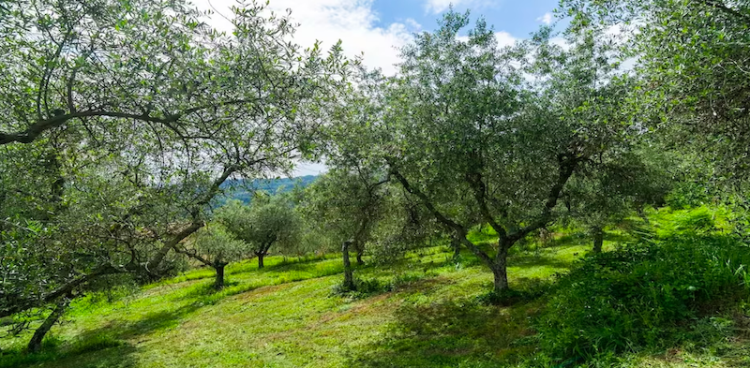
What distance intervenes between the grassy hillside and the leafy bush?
29.8 inches

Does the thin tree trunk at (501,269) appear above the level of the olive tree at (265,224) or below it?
below

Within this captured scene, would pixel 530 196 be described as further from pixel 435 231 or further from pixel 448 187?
pixel 435 231

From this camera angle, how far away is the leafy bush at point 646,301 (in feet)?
25.8

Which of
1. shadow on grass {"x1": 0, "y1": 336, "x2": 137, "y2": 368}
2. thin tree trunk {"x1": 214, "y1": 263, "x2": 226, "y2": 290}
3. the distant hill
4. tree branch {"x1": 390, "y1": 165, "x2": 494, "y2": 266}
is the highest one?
the distant hill

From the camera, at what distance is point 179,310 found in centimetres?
3170

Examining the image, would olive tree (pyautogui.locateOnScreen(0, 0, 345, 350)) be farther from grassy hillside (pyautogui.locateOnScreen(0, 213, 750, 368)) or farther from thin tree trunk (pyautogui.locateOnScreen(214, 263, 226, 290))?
thin tree trunk (pyautogui.locateOnScreen(214, 263, 226, 290))

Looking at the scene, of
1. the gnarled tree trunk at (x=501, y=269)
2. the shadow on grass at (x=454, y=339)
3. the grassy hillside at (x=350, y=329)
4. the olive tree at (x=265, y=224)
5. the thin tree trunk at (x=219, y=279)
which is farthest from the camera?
the olive tree at (x=265, y=224)

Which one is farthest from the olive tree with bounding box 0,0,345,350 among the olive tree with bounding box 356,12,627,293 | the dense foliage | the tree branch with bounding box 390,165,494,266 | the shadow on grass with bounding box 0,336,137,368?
the shadow on grass with bounding box 0,336,137,368

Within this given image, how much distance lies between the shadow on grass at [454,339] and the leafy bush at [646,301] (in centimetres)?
147

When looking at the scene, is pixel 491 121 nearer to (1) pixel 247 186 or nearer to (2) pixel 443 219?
(2) pixel 443 219

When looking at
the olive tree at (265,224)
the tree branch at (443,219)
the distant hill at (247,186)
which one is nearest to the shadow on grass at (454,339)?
the tree branch at (443,219)

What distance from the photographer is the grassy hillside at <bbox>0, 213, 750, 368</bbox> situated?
38.9 feet

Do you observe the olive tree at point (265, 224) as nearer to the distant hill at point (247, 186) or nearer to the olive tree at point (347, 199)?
the olive tree at point (347, 199)

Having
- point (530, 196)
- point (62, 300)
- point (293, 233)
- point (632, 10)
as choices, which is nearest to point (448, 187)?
point (530, 196)
